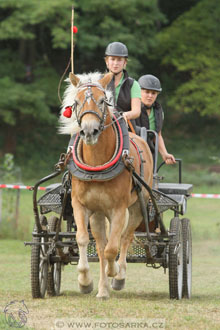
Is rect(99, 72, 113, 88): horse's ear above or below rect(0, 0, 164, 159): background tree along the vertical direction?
below

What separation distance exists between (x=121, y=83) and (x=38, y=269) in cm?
221

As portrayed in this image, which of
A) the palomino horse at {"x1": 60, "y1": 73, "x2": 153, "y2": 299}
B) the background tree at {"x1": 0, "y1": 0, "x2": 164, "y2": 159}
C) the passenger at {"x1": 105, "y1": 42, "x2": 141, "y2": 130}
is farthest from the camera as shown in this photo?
the background tree at {"x1": 0, "y1": 0, "x2": 164, "y2": 159}

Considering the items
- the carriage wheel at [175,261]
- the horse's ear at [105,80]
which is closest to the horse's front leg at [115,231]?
the carriage wheel at [175,261]

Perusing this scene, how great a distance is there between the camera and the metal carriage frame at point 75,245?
7.63 metres

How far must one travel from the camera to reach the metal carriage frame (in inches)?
300

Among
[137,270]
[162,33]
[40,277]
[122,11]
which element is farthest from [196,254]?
[162,33]

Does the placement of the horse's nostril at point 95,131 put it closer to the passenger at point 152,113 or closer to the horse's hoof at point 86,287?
the horse's hoof at point 86,287

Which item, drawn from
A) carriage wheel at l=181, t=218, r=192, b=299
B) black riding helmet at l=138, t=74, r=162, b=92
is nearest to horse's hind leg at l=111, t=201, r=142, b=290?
carriage wheel at l=181, t=218, r=192, b=299

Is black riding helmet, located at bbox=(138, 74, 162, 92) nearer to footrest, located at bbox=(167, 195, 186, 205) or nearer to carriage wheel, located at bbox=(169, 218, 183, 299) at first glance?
footrest, located at bbox=(167, 195, 186, 205)

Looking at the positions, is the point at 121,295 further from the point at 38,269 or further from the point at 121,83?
the point at 121,83

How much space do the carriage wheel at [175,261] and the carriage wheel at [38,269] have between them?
1339 mm

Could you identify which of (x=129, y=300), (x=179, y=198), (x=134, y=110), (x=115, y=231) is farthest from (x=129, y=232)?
(x=134, y=110)

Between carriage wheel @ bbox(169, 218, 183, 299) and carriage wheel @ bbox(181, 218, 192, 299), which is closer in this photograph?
carriage wheel @ bbox(169, 218, 183, 299)

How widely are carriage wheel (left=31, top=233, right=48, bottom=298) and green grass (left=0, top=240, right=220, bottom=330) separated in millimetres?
129
